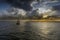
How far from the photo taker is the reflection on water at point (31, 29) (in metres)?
7.25

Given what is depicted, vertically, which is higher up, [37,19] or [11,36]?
[37,19]

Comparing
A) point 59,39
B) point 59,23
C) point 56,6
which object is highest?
point 56,6

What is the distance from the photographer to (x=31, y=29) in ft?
25.1

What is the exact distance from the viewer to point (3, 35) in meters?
7.32

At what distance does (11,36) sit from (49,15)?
2041 millimetres

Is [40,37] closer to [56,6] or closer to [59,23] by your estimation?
[59,23]

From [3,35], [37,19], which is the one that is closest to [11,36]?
[3,35]

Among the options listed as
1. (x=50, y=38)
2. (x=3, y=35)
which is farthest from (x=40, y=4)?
(x=3, y=35)

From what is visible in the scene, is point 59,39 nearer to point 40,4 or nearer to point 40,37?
point 40,37

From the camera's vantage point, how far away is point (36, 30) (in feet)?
24.8

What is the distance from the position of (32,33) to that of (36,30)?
26 cm

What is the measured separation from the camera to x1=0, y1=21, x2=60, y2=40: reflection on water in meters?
7.25

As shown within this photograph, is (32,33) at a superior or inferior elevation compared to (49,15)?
inferior

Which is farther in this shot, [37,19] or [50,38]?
[37,19]
